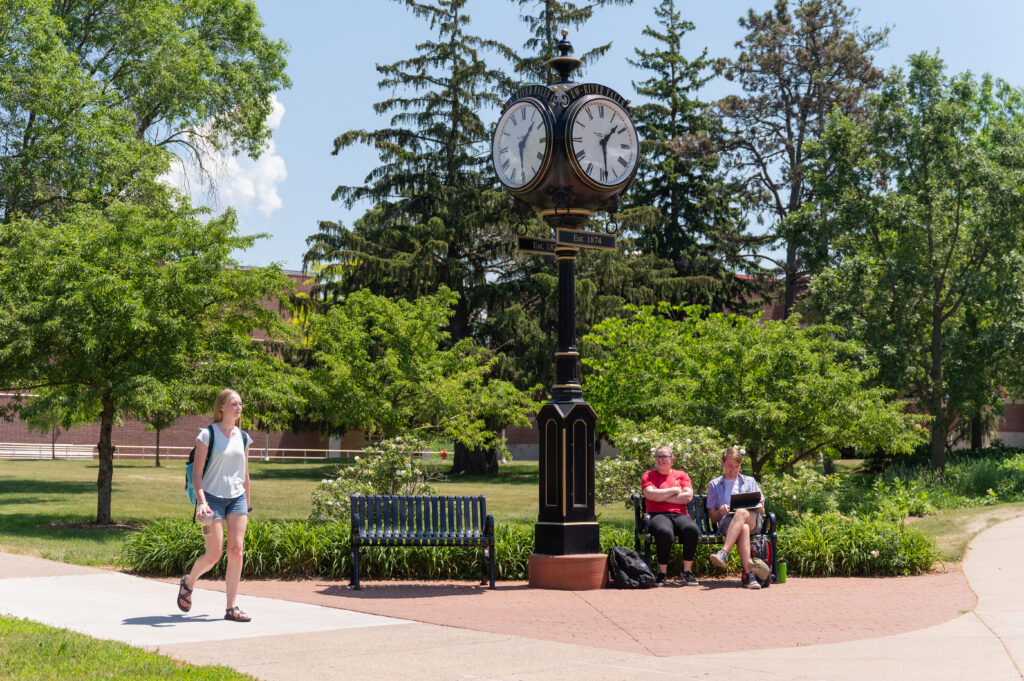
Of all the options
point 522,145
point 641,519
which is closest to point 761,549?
point 641,519

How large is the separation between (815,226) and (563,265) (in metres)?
20.1

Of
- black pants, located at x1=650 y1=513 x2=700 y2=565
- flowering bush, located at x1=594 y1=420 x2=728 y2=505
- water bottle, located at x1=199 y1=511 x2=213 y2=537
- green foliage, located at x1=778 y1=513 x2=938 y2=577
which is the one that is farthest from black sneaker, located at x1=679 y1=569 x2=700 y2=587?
water bottle, located at x1=199 y1=511 x2=213 y2=537

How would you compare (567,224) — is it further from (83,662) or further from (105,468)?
(105,468)

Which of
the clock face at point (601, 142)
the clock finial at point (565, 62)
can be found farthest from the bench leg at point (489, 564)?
the clock finial at point (565, 62)

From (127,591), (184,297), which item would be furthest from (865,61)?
(127,591)

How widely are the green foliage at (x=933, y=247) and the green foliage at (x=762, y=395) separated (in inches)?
284

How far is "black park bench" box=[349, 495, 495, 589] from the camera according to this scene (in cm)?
1035

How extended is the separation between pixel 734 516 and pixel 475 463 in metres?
28.7

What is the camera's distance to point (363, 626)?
7.67 meters

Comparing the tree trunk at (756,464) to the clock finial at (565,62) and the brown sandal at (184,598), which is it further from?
the brown sandal at (184,598)

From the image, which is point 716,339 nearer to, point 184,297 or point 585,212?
point 585,212

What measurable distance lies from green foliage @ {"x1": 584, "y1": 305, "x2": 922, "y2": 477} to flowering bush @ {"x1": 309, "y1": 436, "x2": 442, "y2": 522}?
4850mm

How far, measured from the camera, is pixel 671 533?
10680 mm

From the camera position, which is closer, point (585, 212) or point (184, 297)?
point (585, 212)
